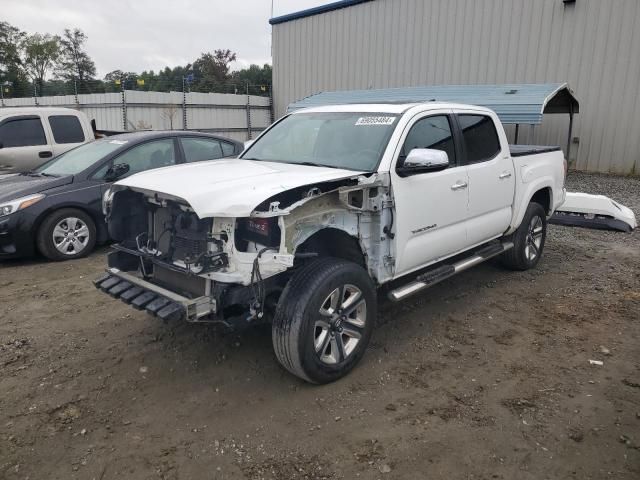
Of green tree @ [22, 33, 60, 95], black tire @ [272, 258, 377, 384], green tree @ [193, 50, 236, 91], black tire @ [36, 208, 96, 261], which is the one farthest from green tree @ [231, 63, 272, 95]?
black tire @ [272, 258, 377, 384]

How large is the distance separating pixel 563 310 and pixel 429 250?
170cm

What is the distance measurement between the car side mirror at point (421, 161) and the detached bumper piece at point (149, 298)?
182cm

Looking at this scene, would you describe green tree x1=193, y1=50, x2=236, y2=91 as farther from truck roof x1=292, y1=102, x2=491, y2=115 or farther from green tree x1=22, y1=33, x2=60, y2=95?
truck roof x1=292, y1=102, x2=491, y2=115

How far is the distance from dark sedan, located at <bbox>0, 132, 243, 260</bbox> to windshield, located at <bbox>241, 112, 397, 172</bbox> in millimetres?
2594

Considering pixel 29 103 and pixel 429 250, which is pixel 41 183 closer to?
pixel 429 250

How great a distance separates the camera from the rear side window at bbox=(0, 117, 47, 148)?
28.0 feet

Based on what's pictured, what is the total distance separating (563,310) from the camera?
5.00 m

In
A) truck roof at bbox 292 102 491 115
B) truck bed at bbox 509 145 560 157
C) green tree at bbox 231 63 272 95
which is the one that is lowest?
truck bed at bbox 509 145 560 157

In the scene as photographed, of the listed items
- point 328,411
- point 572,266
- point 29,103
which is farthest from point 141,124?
point 328,411

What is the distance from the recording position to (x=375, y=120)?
14.0 ft

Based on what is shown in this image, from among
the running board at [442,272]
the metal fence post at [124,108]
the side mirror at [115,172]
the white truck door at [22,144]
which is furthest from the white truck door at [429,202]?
the metal fence post at [124,108]

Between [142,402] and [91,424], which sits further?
[142,402]

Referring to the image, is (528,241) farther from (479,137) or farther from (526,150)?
(479,137)

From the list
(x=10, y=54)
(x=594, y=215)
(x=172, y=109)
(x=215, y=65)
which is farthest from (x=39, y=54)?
(x=594, y=215)
